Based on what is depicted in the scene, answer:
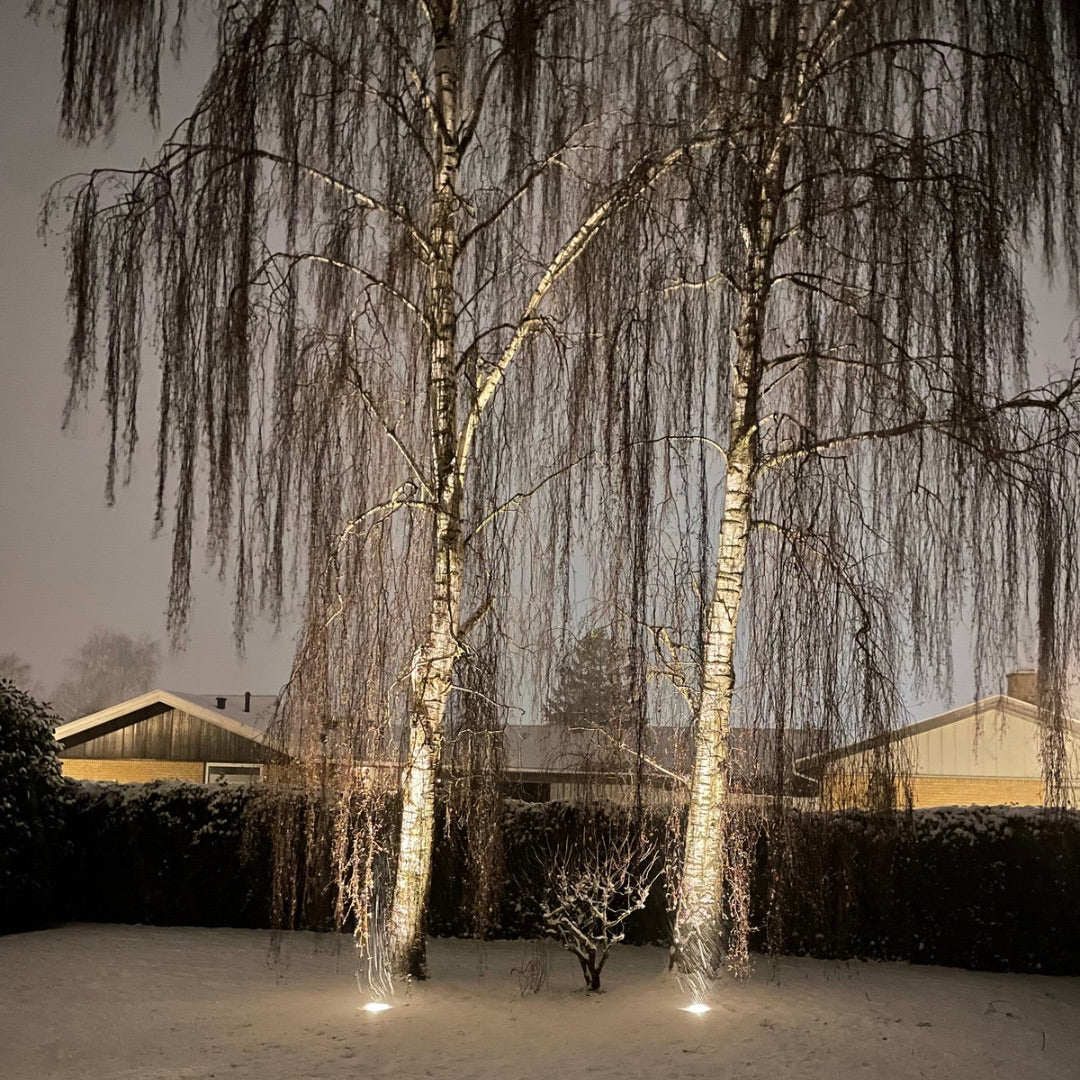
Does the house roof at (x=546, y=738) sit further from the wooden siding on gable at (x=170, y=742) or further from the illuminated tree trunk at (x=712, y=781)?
the illuminated tree trunk at (x=712, y=781)

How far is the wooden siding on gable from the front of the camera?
65.5 feet

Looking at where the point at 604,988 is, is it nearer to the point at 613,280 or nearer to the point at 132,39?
the point at 613,280

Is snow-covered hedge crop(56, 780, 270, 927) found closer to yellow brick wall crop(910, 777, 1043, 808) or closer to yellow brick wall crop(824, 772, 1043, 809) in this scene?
yellow brick wall crop(824, 772, 1043, 809)

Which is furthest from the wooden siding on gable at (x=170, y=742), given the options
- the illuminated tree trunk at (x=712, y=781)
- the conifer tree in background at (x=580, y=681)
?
the illuminated tree trunk at (x=712, y=781)

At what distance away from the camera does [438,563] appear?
322 inches

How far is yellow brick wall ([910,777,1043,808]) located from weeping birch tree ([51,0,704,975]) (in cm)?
1165

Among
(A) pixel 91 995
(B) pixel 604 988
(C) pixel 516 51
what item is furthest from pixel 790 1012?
(C) pixel 516 51

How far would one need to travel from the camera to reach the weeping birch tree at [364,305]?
671 centimetres

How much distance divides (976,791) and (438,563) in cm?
1266

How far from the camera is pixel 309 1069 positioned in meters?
6.84

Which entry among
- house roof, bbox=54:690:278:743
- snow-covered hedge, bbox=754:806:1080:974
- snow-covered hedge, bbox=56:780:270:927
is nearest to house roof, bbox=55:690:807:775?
house roof, bbox=54:690:278:743

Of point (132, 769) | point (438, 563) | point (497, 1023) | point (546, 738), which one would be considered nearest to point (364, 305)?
point (438, 563)

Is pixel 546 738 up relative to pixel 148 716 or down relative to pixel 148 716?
down

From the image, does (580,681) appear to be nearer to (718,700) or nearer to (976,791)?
(718,700)
